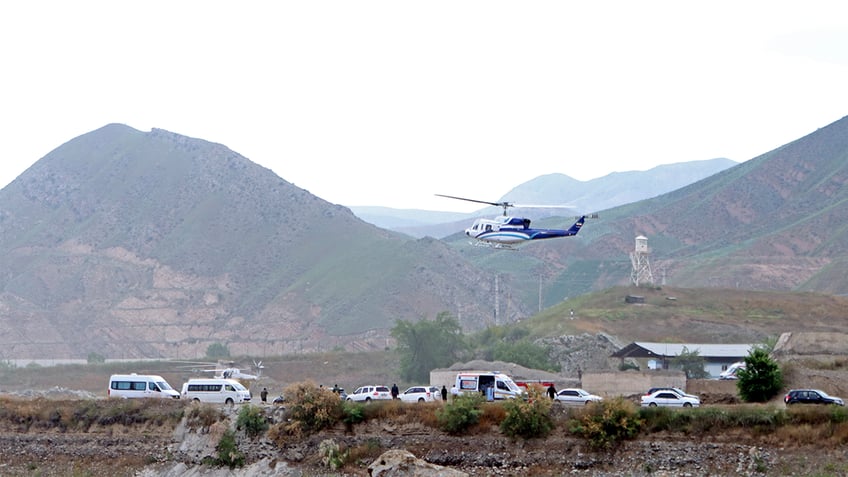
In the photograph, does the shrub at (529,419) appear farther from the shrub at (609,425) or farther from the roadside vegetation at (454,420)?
the shrub at (609,425)

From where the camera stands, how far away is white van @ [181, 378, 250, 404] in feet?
182

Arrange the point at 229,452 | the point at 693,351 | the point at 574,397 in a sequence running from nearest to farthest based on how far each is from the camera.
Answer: the point at 229,452, the point at 574,397, the point at 693,351

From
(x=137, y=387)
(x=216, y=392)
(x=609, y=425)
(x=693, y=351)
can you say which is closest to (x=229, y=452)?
(x=216, y=392)

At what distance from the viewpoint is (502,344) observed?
372 feet

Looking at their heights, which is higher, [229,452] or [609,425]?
[609,425]

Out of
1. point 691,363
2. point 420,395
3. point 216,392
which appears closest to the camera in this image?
point 420,395

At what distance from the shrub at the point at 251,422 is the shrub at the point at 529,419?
31.9 ft

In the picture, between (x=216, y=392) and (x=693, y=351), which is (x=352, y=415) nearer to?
(x=216, y=392)

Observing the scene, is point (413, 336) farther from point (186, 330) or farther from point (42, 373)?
point (186, 330)

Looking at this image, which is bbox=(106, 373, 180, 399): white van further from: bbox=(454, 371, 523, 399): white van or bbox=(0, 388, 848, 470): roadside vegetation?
bbox=(454, 371, 523, 399): white van

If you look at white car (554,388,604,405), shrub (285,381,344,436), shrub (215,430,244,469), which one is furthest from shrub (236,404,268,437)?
white car (554,388,604,405)

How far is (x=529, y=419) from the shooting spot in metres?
41.2

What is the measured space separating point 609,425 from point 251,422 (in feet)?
45.2

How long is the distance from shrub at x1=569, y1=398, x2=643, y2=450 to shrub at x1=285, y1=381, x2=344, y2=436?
928 centimetres
